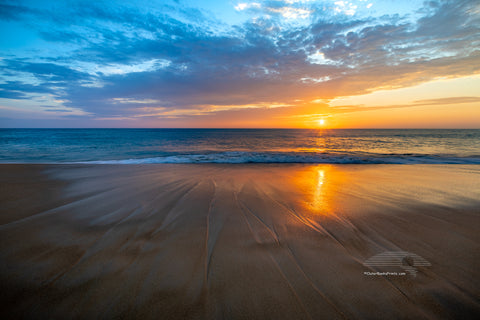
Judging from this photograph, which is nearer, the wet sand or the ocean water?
the wet sand

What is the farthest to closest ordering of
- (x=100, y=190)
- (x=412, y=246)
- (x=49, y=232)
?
(x=100, y=190) → (x=49, y=232) → (x=412, y=246)

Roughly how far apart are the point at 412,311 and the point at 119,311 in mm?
2828

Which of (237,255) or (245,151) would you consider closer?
(237,255)

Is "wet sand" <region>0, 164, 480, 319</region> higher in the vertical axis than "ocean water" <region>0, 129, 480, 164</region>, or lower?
lower

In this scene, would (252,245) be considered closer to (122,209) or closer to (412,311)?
(412,311)

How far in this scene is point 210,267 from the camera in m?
2.37

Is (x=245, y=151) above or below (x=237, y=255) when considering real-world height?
above

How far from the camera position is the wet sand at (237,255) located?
183cm

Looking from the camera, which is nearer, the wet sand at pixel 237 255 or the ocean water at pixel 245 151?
the wet sand at pixel 237 255

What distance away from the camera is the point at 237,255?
2600 millimetres

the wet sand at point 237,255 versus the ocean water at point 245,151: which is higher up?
the ocean water at point 245,151

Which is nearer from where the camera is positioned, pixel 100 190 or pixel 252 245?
pixel 252 245

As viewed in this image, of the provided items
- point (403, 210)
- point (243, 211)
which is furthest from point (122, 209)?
point (403, 210)

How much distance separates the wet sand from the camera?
6.01 ft
